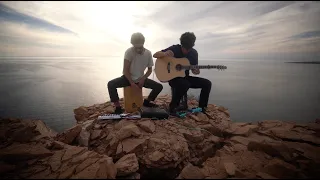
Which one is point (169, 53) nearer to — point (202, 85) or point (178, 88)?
point (178, 88)

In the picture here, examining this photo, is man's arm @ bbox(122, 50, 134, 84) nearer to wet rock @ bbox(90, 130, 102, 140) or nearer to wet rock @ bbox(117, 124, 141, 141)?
wet rock @ bbox(117, 124, 141, 141)

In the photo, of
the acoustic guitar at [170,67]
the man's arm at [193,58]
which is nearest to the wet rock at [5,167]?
the acoustic guitar at [170,67]

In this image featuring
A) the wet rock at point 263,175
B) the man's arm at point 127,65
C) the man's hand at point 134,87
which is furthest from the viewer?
the man's hand at point 134,87

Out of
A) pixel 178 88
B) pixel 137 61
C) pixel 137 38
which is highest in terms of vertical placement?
pixel 137 38

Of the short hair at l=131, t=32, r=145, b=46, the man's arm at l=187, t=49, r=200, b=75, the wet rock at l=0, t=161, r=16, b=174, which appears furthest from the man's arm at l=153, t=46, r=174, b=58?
the wet rock at l=0, t=161, r=16, b=174

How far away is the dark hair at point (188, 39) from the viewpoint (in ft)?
16.5

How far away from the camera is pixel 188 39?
16.5 ft

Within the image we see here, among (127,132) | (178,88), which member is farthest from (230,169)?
(178,88)

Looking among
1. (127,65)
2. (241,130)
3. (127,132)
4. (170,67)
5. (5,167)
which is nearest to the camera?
(5,167)

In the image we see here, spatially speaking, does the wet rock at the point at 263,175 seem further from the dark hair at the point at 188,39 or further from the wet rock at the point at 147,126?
the dark hair at the point at 188,39

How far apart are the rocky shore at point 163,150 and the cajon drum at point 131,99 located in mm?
802

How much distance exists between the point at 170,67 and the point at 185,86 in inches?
34.0

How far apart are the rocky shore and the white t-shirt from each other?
4.79 ft

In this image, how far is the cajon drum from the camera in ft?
16.5
